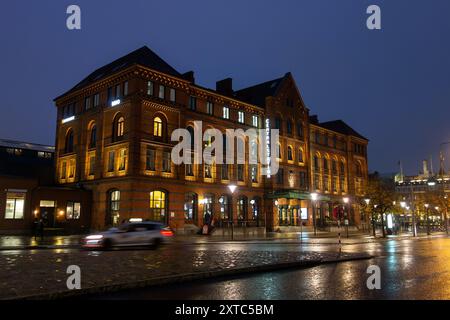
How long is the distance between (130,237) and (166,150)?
1808 cm

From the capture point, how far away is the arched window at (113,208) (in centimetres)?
3897

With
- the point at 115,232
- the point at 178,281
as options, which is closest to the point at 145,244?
the point at 115,232

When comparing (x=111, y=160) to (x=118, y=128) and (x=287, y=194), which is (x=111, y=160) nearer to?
(x=118, y=128)

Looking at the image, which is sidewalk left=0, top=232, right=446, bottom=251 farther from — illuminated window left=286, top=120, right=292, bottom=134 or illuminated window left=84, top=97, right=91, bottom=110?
illuminated window left=286, top=120, right=292, bottom=134

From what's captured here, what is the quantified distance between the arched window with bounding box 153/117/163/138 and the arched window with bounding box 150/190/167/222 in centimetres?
566

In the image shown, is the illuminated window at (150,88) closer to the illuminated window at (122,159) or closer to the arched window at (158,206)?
the illuminated window at (122,159)

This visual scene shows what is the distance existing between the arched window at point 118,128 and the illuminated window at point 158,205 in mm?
6680

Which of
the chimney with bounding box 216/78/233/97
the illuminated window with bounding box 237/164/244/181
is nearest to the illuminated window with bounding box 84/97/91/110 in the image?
the chimney with bounding box 216/78/233/97

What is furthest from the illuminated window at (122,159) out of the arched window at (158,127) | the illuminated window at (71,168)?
the illuminated window at (71,168)

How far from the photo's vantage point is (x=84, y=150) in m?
43.9

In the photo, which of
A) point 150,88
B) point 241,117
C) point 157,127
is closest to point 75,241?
point 157,127

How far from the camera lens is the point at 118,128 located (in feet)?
133
